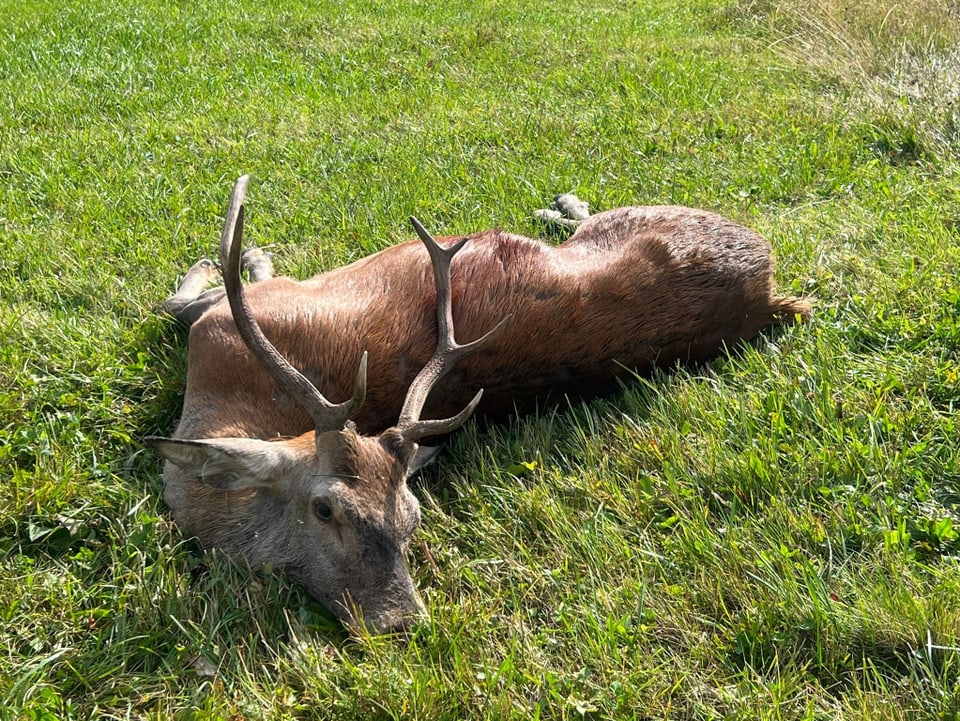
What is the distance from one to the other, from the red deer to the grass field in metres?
0.16

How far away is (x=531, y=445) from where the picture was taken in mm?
3883

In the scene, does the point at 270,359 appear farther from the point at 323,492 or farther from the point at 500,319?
the point at 500,319

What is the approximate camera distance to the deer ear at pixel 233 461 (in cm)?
313

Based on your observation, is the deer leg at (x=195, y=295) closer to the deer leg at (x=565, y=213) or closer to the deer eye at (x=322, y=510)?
the deer eye at (x=322, y=510)

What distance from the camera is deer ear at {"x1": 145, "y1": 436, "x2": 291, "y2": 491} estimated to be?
313cm

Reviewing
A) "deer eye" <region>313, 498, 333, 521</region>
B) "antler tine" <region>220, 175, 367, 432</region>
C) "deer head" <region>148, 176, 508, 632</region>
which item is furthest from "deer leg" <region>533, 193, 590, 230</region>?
"deer eye" <region>313, 498, 333, 521</region>

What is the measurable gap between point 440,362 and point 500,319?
0.54 metres

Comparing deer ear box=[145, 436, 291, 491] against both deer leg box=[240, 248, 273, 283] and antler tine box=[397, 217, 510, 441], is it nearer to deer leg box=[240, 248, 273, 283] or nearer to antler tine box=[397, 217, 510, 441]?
antler tine box=[397, 217, 510, 441]

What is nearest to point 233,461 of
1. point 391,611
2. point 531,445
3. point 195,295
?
point 391,611

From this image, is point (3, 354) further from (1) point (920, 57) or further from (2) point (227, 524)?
(1) point (920, 57)

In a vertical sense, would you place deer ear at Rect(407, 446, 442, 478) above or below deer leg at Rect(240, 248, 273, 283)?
below

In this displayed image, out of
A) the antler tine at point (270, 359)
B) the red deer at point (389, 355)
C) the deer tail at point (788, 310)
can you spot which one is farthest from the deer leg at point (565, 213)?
the antler tine at point (270, 359)

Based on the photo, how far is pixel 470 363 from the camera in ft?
12.6

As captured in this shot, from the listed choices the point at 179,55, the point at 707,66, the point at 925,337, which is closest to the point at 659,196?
the point at 925,337
